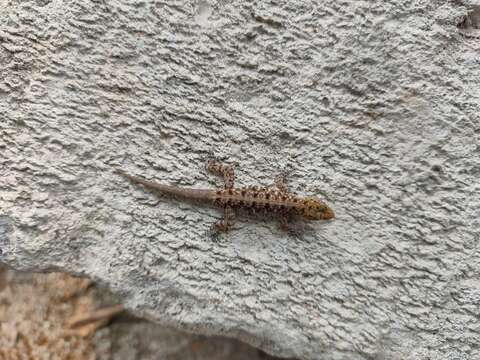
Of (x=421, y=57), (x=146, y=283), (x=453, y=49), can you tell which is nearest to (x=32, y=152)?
(x=146, y=283)

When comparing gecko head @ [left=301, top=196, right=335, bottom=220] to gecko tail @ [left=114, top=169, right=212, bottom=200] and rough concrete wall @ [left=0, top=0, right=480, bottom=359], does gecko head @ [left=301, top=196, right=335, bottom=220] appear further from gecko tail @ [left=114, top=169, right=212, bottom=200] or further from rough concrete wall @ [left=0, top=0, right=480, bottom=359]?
gecko tail @ [left=114, top=169, right=212, bottom=200]

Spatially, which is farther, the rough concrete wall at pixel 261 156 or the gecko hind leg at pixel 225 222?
the gecko hind leg at pixel 225 222

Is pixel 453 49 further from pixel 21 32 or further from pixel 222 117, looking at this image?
pixel 21 32

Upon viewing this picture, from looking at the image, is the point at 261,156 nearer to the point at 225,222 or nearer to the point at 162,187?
the point at 225,222

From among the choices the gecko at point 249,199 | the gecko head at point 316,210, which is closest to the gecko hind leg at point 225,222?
the gecko at point 249,199

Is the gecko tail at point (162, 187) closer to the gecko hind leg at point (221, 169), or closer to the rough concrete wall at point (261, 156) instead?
the rough concrete wall at point (261, 156)

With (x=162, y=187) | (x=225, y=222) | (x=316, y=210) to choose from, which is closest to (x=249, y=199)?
(x=225, y=222)

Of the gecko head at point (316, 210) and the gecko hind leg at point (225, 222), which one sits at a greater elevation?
the gecko head at point (316, 210)
